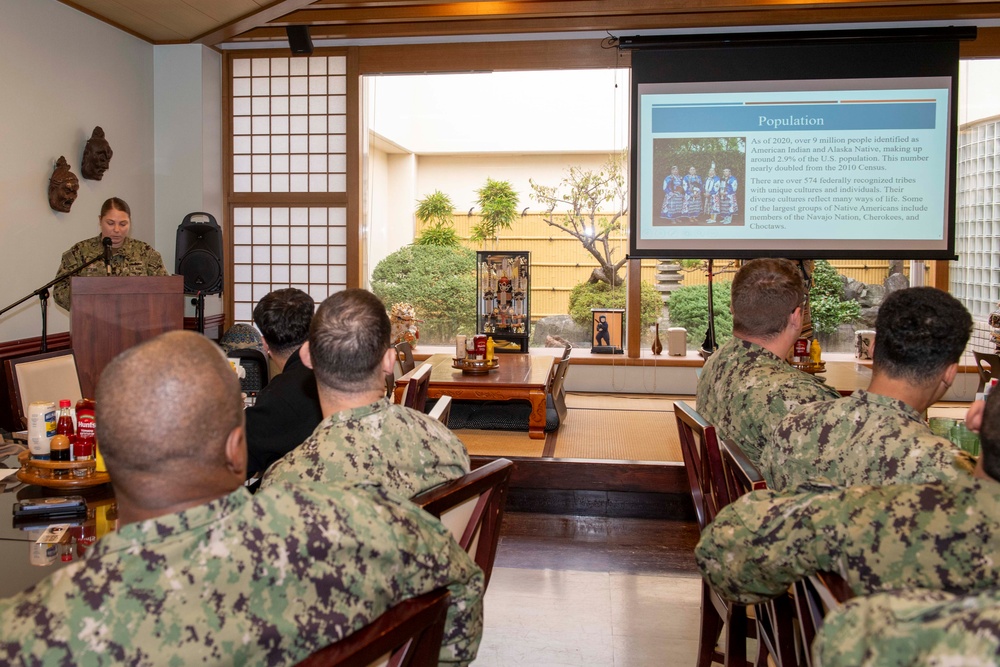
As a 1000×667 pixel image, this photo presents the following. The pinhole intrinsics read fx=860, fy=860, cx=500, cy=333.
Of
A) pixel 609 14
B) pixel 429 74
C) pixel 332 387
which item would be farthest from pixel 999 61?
pixel 332 387

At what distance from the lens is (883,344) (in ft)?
5.54

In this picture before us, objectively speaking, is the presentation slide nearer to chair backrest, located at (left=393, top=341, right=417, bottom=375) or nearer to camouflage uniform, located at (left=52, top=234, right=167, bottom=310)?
chair backrest, located at (left=393, top=341, right=417, bottom=375)

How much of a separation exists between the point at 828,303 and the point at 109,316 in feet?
18.2

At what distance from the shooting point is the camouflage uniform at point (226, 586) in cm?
A: 87

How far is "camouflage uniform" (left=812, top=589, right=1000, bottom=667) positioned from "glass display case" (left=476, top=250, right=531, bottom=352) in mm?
5548

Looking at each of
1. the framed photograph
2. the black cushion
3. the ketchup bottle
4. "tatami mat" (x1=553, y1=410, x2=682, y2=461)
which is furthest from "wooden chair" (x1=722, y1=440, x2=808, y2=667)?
the framed photograph

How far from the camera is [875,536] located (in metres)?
1.15

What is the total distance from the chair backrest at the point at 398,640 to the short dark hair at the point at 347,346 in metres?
0.62

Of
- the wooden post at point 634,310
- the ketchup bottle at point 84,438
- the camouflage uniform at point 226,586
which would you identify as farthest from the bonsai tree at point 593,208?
the camouflage uniform at point 226,586

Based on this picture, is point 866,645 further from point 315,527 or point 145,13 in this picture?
point 145,13

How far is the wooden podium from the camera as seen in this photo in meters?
3.32

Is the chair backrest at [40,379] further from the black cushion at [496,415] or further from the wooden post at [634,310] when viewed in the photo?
the wooden post at [634,310]

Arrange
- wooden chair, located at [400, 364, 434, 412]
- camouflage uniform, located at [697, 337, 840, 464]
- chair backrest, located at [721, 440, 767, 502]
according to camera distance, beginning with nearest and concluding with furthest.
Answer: chair backrest, located at [721, 440, 767, 502] → camouflage uniform, located at [697, 337, 840, 464] → wooden chair, located at [400, 364, 434, 412]

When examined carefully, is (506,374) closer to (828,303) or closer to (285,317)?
(285,317)
